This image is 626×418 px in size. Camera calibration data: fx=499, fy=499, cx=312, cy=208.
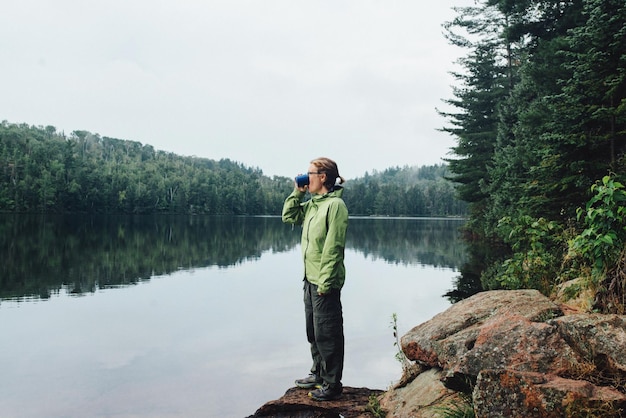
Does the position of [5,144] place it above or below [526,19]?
above

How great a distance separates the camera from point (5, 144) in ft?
357

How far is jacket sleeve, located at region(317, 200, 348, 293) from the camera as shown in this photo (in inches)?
187

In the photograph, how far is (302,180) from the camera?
17.2 feet

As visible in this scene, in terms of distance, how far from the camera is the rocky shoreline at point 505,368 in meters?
3.37

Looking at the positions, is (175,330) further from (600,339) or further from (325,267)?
(600,339)

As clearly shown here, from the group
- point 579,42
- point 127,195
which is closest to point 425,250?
point 579,42

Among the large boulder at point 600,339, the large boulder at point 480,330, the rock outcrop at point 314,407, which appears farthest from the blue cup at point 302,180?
the large boulder at point 600,339

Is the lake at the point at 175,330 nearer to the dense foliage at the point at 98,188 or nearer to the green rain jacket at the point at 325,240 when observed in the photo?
the green rain jacket at the point at 325,240

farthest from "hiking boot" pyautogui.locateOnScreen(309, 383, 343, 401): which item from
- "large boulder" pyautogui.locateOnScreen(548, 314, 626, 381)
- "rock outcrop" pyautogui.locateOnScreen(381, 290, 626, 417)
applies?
"large boulder" pyautogui.locateOnScreen(548, 314, 626, 381)

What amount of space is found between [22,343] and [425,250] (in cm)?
2552

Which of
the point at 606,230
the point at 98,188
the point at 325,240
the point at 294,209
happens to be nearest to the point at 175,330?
the point at 294,209

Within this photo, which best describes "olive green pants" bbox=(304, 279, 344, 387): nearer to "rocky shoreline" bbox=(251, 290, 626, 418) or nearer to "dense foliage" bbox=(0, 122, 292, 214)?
"rocky shoreline" bbox=(251, 290, 626, 418)

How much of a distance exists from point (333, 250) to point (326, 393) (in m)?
1.54

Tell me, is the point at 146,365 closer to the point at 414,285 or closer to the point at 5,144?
the point at 414,285
